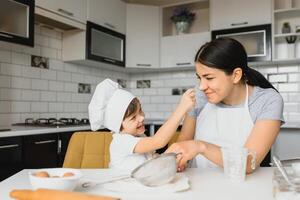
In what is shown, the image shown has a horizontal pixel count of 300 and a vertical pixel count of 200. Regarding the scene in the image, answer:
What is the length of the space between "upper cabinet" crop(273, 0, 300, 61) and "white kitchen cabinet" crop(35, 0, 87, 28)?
1927mm

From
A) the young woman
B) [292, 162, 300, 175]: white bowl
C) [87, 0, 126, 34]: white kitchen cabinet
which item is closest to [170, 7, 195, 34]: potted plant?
[87, 0, 126, 34]: white kitchen cabinet

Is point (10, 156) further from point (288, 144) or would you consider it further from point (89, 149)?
point (288, 144)

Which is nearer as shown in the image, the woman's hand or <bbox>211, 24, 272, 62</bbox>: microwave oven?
the woman's hand

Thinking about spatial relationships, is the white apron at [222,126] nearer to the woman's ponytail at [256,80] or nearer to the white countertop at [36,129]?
the woman's ponytail at [256,80]

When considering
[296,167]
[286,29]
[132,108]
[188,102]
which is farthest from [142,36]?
[296,167]

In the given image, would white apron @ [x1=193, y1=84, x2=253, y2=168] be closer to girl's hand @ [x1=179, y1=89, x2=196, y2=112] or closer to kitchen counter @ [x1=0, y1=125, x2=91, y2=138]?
girl's hand @ [x1=179, y1=89, x2=196, y2=112]

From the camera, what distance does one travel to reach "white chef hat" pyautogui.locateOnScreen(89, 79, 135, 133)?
4.00 ft

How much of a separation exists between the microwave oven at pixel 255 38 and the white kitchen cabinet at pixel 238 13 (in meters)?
0.06

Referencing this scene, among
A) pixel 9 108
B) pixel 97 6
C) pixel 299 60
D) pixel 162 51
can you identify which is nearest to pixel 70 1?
pixel 97 6

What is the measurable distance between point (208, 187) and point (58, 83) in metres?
2.48

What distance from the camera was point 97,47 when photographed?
322 centimetres

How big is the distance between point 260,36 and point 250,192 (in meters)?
2.69

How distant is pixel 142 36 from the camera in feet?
12.5

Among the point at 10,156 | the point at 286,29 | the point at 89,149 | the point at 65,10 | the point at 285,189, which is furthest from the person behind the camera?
the point at 286,29
